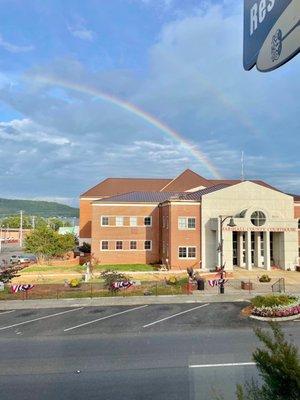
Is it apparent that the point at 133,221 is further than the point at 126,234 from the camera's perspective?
Yes

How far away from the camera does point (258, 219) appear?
42250mm

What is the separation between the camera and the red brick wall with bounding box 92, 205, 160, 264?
47438 mm

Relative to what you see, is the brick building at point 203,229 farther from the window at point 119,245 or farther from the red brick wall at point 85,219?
the red brick wall at point 85,219

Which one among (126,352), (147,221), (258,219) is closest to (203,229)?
(258,219)

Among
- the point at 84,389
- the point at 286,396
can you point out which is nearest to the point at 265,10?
the point at 286,396

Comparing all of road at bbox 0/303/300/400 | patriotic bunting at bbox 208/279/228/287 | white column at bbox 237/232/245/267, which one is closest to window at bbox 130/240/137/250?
white column at bbox 237/232/245/267

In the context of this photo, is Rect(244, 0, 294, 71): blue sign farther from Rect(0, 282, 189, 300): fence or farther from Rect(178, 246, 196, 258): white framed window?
Rect(178, 246, 196, 258): white framed window

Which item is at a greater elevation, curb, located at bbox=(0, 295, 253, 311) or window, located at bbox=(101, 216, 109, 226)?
window, located at bbox=(101, 216, 109, 226)

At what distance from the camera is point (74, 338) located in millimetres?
17922

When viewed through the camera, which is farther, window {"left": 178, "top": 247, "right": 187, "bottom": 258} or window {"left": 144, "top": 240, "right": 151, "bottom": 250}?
window {"left": 144, "top": 240, "right": 151, "bottom": 250}

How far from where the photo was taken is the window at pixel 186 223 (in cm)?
4400

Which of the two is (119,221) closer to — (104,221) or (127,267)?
(104,221)

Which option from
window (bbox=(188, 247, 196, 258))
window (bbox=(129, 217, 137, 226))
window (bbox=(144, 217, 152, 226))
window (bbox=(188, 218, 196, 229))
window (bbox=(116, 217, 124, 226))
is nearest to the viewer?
window (bbox=(188, 247, 196, 258))

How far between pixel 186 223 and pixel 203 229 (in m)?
2.00
